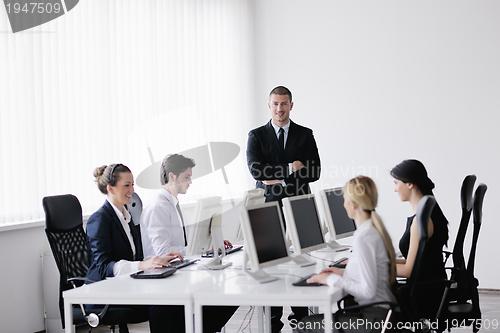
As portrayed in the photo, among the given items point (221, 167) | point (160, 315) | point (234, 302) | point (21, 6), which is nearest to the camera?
point (234, 302)

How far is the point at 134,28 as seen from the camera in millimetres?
5551

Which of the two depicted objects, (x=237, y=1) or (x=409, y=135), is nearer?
(x=409, y=135)

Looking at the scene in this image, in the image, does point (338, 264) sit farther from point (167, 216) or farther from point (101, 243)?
point (101, 243)

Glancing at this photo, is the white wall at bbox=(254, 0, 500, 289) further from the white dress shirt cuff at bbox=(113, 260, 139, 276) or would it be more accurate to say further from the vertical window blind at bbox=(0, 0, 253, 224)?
the white dress shirt cuff at bbox=(113, 260, 139, 276)

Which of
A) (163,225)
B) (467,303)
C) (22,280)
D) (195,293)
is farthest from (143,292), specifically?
(22,280)

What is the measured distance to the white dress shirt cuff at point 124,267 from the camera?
3.26 metres

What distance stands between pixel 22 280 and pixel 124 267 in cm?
163

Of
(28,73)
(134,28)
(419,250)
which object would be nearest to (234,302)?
(419,250)

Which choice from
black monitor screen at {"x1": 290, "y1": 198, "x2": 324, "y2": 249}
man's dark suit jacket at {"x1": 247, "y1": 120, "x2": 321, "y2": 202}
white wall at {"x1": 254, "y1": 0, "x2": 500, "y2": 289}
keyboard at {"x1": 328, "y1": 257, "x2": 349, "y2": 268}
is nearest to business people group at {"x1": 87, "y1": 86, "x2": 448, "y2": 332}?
man's dark suit jacket at {"x1": 247, "y1": 120, "x2": 321, "y2": 202}

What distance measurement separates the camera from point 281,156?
15.8ft

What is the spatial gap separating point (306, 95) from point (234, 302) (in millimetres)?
4465

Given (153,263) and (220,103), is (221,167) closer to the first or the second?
(220,103)

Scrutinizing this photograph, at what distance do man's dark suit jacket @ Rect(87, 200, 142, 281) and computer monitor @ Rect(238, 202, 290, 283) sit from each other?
89cm

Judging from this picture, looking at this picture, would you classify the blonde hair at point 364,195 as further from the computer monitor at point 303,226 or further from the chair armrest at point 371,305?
the computer monitor at point 303,226
